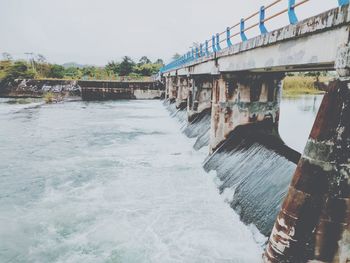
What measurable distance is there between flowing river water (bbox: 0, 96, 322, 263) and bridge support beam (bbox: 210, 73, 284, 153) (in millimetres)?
2710

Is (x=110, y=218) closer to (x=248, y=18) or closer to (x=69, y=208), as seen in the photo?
(x=69, y=208)

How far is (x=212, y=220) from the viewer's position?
10.2 meters

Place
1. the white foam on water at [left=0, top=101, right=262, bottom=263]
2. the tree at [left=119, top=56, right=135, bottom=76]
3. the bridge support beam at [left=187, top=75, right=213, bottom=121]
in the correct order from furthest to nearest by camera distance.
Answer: the tree at [left=119, top=56, right=135, bottom=76]
the bridge support beam at [left=187, top=75, right=213, bottom=121]
the white foam on water at [left=0, top=101, right=262, bottom=263]

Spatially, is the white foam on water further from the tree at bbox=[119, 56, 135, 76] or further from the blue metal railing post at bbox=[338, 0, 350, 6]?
the tree at bbox=[119, 56, 135, 76]

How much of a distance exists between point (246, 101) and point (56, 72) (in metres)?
75.4

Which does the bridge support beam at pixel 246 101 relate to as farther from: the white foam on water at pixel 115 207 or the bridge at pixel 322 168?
the bridge at pixel 322 168

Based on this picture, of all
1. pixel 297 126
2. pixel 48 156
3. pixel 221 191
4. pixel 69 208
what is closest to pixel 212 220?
pixel 221 191

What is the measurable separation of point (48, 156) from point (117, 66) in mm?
69793

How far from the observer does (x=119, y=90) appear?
5466cm

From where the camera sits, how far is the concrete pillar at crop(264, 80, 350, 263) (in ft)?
18.0

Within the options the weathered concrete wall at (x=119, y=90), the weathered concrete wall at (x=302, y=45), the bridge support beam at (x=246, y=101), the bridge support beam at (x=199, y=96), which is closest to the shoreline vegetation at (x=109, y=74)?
the weathered concrete wall at (x=119, y=90)

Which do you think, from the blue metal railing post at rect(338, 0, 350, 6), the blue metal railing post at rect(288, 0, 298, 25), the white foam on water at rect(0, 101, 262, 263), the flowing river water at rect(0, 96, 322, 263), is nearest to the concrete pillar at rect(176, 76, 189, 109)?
the flowing river water at rect(0, 96, 322, 263)

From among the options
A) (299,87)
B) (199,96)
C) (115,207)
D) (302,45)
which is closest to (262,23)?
(302,45)

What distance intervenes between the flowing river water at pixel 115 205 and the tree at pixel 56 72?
6286 centimetres
